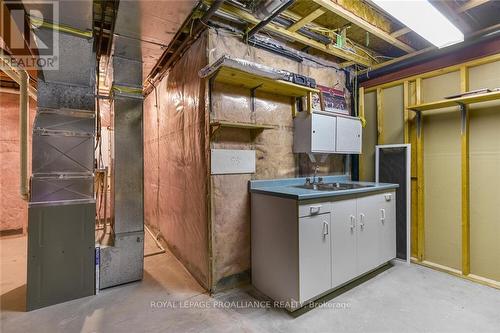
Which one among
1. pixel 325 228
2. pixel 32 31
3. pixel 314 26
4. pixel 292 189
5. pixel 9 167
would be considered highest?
pixel 314 26

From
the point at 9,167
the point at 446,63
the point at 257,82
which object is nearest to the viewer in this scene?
the point at 257,82

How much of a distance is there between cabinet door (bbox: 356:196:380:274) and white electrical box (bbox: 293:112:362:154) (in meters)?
0.69

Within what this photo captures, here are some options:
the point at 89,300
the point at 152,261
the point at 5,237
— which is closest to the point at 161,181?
the point at 152,261

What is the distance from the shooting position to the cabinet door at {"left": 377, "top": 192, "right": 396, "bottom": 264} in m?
2.84

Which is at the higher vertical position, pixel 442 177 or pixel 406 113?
pixel 406 113

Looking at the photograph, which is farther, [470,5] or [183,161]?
[183,161]

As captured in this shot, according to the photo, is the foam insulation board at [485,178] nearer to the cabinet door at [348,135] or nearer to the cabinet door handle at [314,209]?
the cabinet door at [348,135]

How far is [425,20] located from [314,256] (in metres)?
2.27

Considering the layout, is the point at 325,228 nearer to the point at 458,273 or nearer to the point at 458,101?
the point at 458,273

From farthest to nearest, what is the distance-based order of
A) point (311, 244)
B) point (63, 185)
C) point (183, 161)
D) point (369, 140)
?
1. point (369, 140)
2. point (183, 161)
3. point (63, 185)
4. point (311, 244)

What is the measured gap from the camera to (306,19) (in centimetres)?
243

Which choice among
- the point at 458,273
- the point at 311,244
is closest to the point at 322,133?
the point at 311,244

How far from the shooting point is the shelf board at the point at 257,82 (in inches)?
87.7

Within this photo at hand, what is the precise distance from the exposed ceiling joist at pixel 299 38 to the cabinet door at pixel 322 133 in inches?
33.0
